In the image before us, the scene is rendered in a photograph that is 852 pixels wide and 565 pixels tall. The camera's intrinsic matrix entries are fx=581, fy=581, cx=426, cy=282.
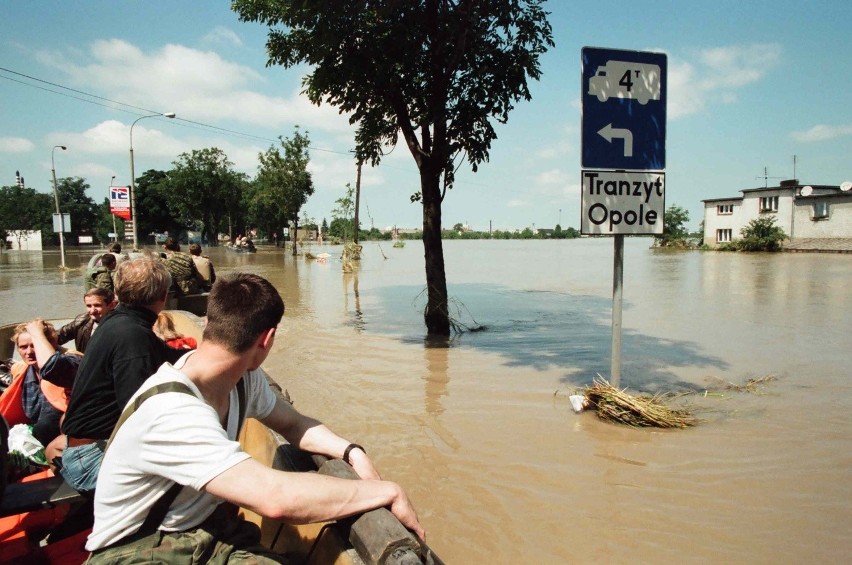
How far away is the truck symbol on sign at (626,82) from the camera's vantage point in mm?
5430

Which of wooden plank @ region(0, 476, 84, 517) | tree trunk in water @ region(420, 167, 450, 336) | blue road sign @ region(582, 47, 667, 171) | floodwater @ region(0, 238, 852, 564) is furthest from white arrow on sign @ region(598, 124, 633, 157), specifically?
tree trunk in water @ region(420, 167, 450, 336)

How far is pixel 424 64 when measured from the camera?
33.7 feet

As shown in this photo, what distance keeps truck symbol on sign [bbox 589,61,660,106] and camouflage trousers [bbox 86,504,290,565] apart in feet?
15.9

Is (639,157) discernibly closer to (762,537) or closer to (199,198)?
(762,537)

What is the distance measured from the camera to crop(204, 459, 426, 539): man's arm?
5.35ft

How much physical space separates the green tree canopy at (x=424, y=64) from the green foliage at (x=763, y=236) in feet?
150

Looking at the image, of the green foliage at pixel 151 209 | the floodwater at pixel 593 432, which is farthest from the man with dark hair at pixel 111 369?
the green foliage at pixel 151 209

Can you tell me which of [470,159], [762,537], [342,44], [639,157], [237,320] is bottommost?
[762,537]

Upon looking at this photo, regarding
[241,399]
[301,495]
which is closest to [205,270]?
[241,399]

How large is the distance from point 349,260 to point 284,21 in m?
20.4

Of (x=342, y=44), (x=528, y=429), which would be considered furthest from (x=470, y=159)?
(x=528, y=429)

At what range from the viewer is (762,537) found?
3.77 meters

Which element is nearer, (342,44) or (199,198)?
(342,44)

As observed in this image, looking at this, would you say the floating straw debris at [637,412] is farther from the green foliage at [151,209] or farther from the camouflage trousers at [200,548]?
the green foliage at [151,209]
